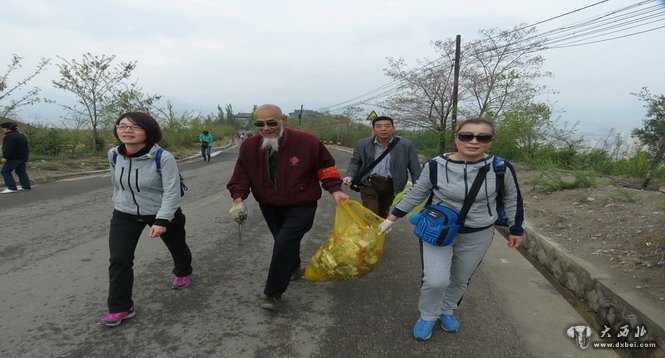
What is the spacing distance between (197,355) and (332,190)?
155 cm

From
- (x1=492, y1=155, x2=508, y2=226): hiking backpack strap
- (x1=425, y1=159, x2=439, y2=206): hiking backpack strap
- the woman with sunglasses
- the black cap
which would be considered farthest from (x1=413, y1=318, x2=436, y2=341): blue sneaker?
the black cap

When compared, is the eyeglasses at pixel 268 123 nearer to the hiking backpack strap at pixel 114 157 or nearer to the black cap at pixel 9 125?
the hiking backpack strap at pixel 114 157

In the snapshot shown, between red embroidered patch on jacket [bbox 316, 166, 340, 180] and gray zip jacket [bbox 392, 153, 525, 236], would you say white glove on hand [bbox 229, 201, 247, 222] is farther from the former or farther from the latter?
gray zip jacket [bbox 392, 153, 525, 236]

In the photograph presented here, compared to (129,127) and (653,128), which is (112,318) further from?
(653,128)

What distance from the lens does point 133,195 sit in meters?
2.95

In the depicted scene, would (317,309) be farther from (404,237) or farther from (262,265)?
(404,237)

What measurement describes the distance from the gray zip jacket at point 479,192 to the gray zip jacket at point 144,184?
1.84 meters

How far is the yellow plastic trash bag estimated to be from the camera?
3.07 meters

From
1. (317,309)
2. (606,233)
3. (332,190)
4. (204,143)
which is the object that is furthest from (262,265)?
(204,143)

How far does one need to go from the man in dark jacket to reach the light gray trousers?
8.91 meters

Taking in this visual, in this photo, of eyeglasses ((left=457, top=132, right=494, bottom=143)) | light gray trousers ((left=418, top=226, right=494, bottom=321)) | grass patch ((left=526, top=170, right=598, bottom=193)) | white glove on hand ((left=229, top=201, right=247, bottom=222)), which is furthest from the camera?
grass patch ((left=526, top=170, right=598, bottom=193))

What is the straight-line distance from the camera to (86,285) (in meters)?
3.57

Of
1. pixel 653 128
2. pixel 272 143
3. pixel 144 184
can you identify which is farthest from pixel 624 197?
pixel 653 128

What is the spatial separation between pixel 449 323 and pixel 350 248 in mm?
917
